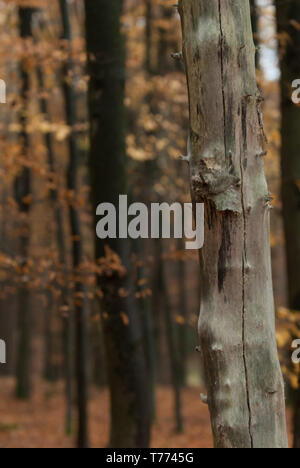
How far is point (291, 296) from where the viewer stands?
666 cm

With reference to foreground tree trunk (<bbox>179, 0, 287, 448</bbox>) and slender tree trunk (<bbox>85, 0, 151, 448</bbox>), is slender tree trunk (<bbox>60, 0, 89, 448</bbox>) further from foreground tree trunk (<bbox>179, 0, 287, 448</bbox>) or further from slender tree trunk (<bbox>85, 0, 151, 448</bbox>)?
foreground tree trunk (<bbox>179, 0, 287, 448</bbox>)

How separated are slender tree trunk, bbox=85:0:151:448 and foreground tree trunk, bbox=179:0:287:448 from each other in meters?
3.24

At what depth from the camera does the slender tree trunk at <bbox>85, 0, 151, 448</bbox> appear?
6.39m

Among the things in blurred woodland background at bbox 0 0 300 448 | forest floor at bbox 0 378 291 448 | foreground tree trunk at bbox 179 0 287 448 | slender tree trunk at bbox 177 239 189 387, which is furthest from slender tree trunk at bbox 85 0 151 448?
slender tree trunk at bbox 177 239 189 387

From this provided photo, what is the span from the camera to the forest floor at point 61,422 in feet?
39.1

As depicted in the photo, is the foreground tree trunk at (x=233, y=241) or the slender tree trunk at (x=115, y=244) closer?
the foreground tree trunk at (x=233, y=241)

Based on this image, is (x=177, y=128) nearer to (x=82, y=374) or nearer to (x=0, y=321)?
(x=82, y=374)

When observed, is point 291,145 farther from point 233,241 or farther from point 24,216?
point 24,216

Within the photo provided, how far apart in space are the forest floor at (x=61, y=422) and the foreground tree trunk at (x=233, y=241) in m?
8.06

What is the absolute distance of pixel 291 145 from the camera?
21.6ft

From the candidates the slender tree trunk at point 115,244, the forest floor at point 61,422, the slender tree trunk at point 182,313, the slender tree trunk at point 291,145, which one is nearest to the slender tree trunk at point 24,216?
the forest floor at point 61,422

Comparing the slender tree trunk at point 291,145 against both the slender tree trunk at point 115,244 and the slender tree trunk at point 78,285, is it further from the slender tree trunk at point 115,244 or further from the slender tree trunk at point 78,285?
the slender tree trunk at point 78,285

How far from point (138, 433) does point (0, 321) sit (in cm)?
2088

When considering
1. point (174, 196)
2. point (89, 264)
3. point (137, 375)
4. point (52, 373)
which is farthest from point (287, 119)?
point (52, 373)
